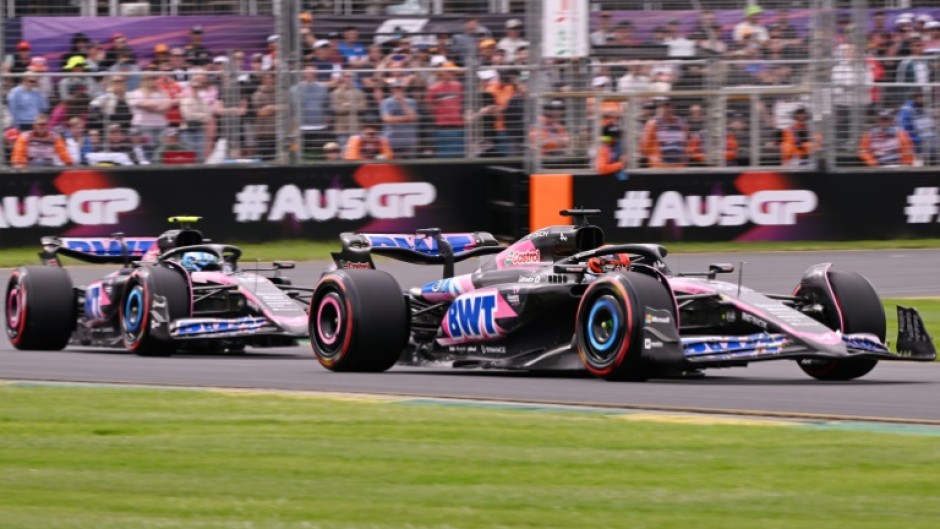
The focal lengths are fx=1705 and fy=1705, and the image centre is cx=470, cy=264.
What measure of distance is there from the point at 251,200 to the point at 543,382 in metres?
11.9

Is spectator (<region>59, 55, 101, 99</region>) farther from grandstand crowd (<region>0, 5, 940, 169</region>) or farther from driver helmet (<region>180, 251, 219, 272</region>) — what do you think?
driver helmet (<region>180, 251, 219, 272</region>)

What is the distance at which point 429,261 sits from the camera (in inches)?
510

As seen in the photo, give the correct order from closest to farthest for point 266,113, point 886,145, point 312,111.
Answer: point 266,113, point 312,111, point 886,145

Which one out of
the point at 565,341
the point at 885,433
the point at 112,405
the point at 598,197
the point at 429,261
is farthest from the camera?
the point at 598,197

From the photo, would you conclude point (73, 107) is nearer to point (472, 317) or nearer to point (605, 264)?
point (472, 317)

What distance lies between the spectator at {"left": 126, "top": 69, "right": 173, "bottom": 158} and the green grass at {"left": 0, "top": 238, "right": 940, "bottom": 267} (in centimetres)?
200

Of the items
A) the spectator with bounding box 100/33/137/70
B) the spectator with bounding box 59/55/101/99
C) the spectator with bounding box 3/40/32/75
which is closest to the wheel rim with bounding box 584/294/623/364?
the spectator with bounding box 59/55/101/99

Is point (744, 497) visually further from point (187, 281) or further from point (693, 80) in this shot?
point (693, 80)

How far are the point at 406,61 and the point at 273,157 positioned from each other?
Result: 216cm

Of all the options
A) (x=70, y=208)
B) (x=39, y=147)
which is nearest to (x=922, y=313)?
(x=70, y=208)

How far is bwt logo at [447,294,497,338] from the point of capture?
11.3 metres

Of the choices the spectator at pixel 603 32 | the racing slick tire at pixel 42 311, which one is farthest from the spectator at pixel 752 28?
the racing slick tire at pixel 42 311

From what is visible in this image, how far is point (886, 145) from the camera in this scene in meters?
23.3

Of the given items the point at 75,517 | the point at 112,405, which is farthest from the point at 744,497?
the point at 112,405
